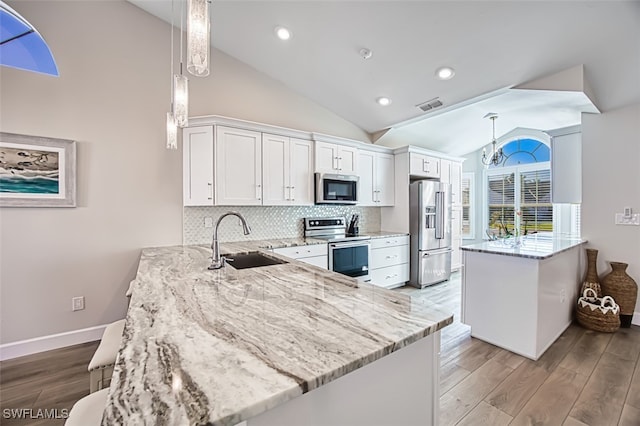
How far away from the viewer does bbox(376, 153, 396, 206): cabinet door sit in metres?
4.72

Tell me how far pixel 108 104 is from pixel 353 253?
131 inches

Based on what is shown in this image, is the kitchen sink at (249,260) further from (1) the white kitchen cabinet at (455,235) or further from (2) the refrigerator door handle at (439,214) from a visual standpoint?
(1) the white kitchen cabinet at (455,235)

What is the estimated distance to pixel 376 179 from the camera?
15.4 ft

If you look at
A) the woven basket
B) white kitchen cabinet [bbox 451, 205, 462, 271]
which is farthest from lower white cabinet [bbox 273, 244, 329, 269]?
white kitchen cabinet [bbox 451, 205, 462, 271]

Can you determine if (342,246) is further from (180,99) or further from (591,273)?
(591,273)

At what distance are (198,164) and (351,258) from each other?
230cm

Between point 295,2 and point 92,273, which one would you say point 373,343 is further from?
point 92,273

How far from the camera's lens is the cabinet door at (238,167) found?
10.4ft

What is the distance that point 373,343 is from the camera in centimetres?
85

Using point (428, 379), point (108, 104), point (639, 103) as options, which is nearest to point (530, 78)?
point (639, 103)

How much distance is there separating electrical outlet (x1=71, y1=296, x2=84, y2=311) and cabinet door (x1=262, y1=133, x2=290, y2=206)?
2.10m

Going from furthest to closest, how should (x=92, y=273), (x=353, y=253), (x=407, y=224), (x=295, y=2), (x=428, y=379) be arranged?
(x=407, y=224), (x=353, y=253), (x=92, y=273), (x=295, y=2), (x=428, y=379)

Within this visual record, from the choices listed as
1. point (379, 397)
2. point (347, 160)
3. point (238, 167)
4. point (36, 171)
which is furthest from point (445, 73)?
point (36, 171)

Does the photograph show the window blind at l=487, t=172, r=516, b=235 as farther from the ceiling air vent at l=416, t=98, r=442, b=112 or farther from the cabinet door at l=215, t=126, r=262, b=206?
the cabinet door at l=215, t=126, r=262, b=206
